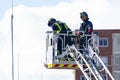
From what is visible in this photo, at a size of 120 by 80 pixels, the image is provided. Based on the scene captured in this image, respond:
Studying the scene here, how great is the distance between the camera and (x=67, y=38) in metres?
28.0

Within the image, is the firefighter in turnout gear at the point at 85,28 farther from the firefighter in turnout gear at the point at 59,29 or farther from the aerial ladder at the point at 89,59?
the firefighter in turnout gear at the point at 59,29

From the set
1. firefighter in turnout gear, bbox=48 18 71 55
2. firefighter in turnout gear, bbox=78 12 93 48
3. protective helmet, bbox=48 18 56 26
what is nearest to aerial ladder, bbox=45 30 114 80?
firefighter in turnout gear, bbox=78 12 93 48

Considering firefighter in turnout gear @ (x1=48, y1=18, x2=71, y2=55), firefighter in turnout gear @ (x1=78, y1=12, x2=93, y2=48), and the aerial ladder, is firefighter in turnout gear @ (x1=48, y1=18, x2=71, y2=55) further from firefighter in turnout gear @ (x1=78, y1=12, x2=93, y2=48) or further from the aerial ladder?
firefighter in turnout gear @ (x1=78, y1=12, x2=93, y2=48)

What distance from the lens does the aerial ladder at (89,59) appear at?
25.5 metres

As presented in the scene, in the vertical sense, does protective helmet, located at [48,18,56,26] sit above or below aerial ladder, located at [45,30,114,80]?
above

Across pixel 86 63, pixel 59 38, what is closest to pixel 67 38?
pixel 59 38

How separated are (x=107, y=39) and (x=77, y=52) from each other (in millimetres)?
68036

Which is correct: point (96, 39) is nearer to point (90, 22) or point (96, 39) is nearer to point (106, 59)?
point (90, 22)

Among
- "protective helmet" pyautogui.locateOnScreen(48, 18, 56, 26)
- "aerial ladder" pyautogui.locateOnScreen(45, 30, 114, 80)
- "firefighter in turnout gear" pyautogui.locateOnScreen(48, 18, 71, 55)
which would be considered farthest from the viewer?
"protective helmet" pyautogui.locateOnScreen(48, 18, 56, 26)

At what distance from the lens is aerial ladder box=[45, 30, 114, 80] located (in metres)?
25.5

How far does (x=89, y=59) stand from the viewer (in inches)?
1041

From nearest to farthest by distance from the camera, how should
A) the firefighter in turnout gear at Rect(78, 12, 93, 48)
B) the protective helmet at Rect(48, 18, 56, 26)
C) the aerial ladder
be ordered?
1. the aerial ladder
2. the firefighter in turnout gear at Rect(78, 12, 93, 48)
3. the protective helmet at Rect(48, 18, 56, 26)

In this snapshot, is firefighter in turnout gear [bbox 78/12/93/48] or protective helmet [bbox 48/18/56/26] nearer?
firefighter in turnout gear [bbox 78/12/93/48]

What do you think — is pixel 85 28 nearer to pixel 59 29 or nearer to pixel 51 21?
pixel 59 29
